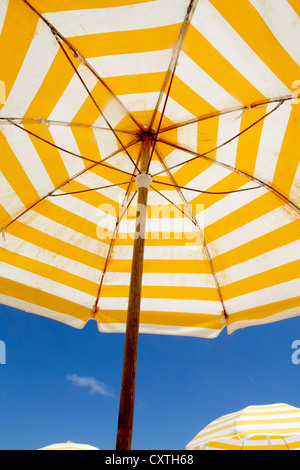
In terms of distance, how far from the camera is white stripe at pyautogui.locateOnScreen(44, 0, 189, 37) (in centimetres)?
190

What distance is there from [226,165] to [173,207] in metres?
0.70

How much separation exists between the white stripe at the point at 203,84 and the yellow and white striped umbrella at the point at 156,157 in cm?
1

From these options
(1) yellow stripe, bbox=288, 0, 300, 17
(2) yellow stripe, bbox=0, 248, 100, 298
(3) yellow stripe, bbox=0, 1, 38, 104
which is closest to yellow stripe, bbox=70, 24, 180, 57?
(3) yellow stripe, bbox=0, 1, 38, 104

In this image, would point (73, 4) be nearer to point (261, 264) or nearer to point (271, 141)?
point (271, 141)

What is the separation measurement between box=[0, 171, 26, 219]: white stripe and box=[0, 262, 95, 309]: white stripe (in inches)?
19.7

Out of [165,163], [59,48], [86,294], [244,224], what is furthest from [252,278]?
[59,48]

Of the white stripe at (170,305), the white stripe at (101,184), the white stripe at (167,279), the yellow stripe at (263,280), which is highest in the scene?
the white stripe at (101,184)

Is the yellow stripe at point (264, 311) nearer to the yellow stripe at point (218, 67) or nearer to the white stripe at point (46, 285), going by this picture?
the white stripe at point (46, 285)

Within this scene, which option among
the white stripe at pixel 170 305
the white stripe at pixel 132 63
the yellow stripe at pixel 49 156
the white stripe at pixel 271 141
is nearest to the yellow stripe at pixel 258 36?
the white stripe at pixel 271 141

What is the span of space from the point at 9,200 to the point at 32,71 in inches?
43.6

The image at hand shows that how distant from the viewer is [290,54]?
2020mm

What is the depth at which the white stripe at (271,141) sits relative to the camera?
245 centimetres

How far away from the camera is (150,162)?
10.0 feet

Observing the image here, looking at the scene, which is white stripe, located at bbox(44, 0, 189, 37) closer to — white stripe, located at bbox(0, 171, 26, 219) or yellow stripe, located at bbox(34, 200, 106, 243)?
white stripe, located at bbox(0, 171, 26, 219)
